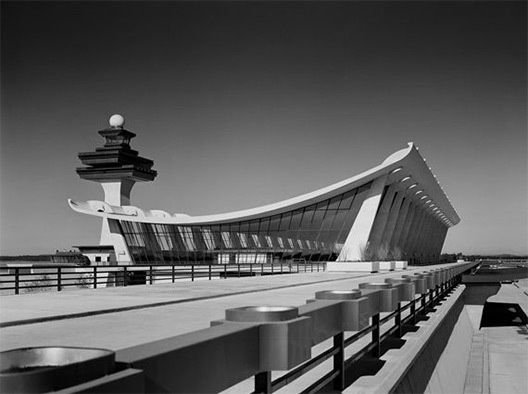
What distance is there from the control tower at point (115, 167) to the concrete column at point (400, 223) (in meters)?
36.8

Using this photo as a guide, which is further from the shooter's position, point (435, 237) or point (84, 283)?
point (435, 237)

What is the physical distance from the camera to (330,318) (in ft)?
18.5

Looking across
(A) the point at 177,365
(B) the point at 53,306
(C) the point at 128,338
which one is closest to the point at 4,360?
(A) the point at 177,365

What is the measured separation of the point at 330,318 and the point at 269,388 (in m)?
1.53

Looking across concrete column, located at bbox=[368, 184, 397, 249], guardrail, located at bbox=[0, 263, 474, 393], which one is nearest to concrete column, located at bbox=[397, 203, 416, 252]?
concrete column, located at bbox=[368, 184, 397, 249]

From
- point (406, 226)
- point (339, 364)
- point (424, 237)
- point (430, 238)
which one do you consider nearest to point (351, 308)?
point (339, 364)

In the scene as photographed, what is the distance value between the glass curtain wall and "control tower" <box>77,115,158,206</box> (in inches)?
812

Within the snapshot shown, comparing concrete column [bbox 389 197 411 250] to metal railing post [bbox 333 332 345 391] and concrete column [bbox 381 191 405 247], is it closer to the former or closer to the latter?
concrete column [bbox 381 191 405 247]

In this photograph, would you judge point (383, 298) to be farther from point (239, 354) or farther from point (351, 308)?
point (239, 354)

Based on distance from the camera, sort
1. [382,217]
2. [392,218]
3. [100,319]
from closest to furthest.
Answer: [100,319] < [382,217] < [392,218]

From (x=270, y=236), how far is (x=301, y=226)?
323 centimetres

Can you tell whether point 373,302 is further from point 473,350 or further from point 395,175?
point 395,175

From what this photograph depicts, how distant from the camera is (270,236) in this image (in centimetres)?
5762

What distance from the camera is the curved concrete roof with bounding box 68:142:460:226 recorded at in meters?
50.3
